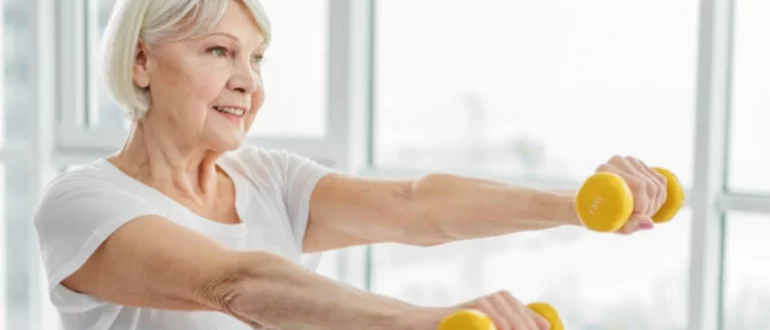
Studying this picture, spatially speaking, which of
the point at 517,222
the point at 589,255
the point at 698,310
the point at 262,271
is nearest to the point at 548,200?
the point at 517,222

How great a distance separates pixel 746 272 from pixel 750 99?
321 millimetres

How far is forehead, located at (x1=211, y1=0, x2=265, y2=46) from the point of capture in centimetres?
154

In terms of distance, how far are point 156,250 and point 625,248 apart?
114 centimetres

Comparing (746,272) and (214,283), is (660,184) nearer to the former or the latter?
(214,283)

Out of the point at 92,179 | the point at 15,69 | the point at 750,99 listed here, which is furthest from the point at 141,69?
the point at 15,69

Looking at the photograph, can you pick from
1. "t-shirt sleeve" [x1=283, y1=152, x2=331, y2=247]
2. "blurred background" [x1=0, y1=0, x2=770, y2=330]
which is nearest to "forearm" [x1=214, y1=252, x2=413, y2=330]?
"t-shirt sleeve" [x1=283, y1=152, x2=331, y2=247]

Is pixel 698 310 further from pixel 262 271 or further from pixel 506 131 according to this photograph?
pixel 262 271

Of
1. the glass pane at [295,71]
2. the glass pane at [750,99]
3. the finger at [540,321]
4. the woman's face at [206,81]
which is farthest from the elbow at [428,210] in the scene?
the glass pane at [295,71]

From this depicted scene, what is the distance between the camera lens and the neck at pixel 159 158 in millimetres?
1576

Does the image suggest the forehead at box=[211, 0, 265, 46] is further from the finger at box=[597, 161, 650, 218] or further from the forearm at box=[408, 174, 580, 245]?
the finger at box=[597, 161, 650, 218]

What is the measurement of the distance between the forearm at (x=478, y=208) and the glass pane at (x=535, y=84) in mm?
656

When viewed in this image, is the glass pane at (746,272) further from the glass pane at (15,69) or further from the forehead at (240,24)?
the glass pane at (15,69)

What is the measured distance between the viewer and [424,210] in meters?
1.61

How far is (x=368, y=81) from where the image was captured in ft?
8.04
